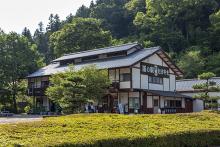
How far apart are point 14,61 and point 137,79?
16.8 meters

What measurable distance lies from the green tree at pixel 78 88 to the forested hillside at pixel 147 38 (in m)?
14.6

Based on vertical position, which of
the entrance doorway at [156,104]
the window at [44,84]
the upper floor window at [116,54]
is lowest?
the entrance doorway at [156,104]

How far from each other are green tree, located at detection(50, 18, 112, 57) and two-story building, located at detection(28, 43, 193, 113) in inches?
→ 618

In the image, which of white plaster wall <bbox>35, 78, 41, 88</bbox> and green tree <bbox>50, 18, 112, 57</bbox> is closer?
white plaster wall <bbox>35, 78, 41, 88</bbox>

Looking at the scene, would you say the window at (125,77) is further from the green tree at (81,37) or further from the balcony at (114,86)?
the green tree at (81,37)

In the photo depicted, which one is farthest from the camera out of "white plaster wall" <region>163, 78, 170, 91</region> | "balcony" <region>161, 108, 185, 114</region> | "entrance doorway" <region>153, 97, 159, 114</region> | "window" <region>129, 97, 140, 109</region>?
"white plaster wall" <region>163, 78, 170, 91</region>

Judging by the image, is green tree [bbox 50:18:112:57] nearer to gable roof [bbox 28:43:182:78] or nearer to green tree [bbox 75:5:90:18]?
gable roof [bbox 28:43:182:78]

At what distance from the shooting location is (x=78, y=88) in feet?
93.5

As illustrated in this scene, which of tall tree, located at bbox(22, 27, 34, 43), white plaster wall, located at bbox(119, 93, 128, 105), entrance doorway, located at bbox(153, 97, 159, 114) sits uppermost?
tall tree, located at bbox(22, 27, 34, 43)

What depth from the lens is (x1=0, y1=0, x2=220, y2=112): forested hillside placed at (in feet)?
153

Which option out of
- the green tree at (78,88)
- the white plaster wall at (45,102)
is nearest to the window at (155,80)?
the green tree at (78,88)

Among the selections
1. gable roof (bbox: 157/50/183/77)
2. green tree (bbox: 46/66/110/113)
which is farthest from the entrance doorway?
green tree (bbox: 46/66/110/113)

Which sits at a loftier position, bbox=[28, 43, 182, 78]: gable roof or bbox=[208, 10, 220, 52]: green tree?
bbox=[208, 10, 220, 52]: green tree

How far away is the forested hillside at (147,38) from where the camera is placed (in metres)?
46.7
